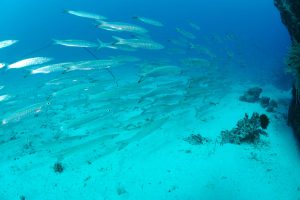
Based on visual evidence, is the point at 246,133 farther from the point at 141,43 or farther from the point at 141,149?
the point at 141,43

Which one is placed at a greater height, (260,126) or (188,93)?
(260,126)

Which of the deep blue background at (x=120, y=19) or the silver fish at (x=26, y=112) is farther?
the deep blue background at (x=120, y=19)

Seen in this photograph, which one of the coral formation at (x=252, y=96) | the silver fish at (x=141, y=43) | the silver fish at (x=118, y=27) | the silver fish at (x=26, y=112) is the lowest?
the coral formation at (x=252, y=96)

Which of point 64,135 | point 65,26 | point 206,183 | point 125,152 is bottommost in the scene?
point 65,26

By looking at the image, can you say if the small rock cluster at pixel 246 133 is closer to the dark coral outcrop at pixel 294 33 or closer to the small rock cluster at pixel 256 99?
the dark coral outcrop at pixel 294 33

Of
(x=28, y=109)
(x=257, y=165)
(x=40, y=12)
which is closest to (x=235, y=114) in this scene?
(x=257, y=165)

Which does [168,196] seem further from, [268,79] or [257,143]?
[268,79]

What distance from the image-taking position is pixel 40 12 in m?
71.2

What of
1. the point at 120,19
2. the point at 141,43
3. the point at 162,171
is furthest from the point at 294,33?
the point at 120,19

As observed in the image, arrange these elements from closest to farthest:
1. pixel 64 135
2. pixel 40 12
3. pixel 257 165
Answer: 1. pixel 257 165
2. pixel 64 135
3. pixel 40 12

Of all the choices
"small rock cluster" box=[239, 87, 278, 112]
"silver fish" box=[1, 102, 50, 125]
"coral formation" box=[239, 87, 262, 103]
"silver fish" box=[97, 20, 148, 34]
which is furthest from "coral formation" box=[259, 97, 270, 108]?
"silver fish" box=[1, 102, 50, 125]

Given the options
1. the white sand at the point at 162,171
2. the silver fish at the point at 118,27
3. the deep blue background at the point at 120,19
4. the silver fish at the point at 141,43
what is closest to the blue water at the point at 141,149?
the white sand at the point at 162,171

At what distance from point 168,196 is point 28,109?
375cm

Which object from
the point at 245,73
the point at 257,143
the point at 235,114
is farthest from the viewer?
the point at 245,73
